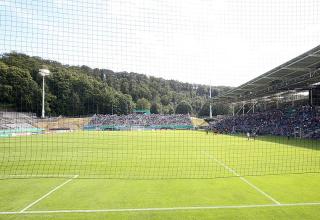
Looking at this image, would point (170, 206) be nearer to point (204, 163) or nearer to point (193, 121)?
point (204, 163)

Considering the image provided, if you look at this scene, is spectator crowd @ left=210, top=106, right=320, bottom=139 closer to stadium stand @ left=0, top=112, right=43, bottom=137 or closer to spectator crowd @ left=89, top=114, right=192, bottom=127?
spectator crowd @ left=89, top=114, right=192, bottom=127

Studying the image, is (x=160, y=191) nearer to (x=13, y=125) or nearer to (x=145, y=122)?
(x=13, y=125)

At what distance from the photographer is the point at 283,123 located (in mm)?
37125

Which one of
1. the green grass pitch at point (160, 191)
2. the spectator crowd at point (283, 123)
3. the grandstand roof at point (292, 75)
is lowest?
the green grass pitch at point (160, 191)

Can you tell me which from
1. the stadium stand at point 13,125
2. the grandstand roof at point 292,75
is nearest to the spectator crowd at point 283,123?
the grandstand roof at point 292,75

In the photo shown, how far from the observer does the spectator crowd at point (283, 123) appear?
31266 millimetres

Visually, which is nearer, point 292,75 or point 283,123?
point 292,75

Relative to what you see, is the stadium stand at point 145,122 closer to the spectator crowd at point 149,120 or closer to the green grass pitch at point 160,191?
the spectator crowd at point 149,120

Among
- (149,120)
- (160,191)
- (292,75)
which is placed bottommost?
(160,191)

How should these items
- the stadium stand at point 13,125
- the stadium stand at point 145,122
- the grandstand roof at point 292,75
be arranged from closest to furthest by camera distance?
the grandstand roof at point 292,75 < the stadium stand at point 13,125 < the stadium stand at point 145,122

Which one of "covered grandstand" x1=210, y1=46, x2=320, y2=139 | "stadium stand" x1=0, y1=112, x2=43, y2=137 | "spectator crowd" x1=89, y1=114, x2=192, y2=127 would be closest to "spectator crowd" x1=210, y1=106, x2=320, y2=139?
"covered grandstand" x1=210, y1=46, x2=320, y2=139

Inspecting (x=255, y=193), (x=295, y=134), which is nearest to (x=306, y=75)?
(x=295, y=134)

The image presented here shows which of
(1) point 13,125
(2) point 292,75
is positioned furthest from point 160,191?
(1) point 13,125

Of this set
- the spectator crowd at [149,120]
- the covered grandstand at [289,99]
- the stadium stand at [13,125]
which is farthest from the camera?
the spectator crowd at [149,120]
